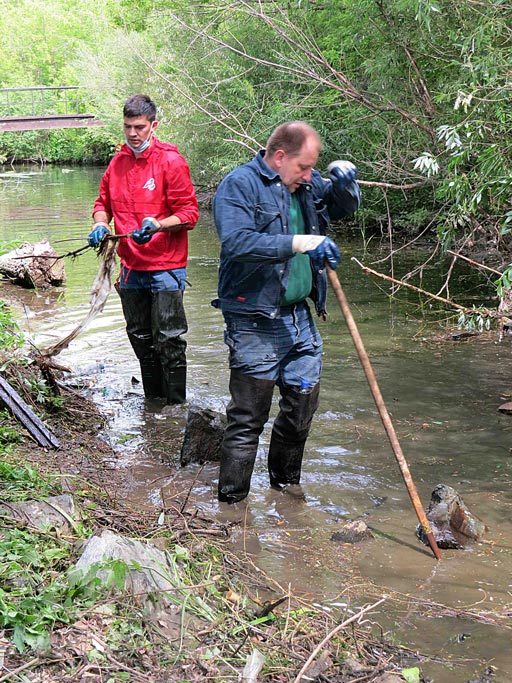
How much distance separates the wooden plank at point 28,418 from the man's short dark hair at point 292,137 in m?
2.48

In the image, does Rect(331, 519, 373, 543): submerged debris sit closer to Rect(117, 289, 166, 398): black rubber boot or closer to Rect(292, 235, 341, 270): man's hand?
Rect(292, 235, 341, 270): man's hand

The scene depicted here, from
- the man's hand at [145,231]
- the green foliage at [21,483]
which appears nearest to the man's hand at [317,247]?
the green foliage at [21,483]

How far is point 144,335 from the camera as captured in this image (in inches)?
273

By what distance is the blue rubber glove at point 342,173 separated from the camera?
465cm

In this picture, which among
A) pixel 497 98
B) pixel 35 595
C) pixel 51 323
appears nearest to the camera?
pixel 35 595

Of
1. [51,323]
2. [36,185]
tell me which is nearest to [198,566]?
[51,323]

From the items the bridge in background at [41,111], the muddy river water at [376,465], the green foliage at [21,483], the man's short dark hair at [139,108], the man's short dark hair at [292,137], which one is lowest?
the muddy river water at [376,465]

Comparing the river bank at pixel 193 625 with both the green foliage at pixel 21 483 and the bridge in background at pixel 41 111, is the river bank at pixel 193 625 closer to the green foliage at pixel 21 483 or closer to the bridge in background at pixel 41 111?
the green foliage at pixel 21 483

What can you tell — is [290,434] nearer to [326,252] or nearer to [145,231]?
[326,252]

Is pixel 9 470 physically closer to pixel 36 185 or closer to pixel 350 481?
pixel 350 481

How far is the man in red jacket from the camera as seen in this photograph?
6.37 meters

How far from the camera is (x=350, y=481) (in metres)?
5.47

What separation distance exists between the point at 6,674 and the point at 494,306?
9.00 meters

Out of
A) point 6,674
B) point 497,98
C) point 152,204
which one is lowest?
point 6,674
